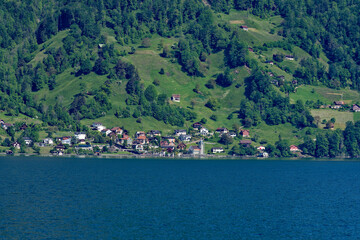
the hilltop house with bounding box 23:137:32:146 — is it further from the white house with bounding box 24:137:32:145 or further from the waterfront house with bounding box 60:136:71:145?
the waterfront house with bounding box 60:136:71:145

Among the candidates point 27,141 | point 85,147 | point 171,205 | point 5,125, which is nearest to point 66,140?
point 85,147

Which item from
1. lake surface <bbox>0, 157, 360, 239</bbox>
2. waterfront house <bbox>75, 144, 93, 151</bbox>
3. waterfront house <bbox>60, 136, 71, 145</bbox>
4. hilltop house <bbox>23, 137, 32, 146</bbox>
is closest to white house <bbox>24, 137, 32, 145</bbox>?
hilltop house <bbox>23, 137, 32, 146</bbox>

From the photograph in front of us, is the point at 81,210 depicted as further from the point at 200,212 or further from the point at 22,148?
the point at 22,148

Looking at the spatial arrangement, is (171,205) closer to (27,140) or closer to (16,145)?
(16,145)

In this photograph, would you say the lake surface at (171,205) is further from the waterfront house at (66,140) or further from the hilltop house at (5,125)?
the hilltop house at (5,125)

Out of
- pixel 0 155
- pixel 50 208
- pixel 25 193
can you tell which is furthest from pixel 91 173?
pixel 0 155

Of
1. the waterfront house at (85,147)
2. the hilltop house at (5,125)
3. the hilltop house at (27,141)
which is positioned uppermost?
the hilltop house at (5,125)

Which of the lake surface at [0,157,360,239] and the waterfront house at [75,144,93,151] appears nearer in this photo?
the lake surface at [0,157,360,239]

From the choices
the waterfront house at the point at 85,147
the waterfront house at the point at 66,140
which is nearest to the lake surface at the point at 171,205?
the waterfront house at the point at 85,147
